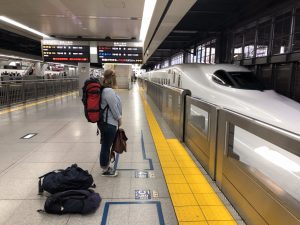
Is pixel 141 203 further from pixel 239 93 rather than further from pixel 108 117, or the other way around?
pixel 239 93

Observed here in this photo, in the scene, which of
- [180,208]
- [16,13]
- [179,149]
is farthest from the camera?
[16,13]

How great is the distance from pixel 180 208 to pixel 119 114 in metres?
1.40

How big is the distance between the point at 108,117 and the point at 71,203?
3.94 feet

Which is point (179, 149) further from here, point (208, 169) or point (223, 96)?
point (223, 96)

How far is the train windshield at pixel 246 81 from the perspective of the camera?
6.82 meters

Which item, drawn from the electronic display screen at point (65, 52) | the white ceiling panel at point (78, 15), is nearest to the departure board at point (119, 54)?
the electronic display screen at point (65, 52)

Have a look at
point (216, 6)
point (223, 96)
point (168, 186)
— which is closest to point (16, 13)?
point (216, 6)

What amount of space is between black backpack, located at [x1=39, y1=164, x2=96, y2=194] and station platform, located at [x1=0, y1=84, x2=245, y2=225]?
0.19 m

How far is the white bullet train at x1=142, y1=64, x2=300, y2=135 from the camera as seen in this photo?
4.46 meters

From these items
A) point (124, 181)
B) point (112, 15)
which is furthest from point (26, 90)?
point (124, 181)

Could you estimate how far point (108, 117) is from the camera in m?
3.52

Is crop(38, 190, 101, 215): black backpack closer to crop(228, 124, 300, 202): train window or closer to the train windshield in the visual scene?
crop(228, 124, 300, 202): train window

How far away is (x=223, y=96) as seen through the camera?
A: 6.18 metres

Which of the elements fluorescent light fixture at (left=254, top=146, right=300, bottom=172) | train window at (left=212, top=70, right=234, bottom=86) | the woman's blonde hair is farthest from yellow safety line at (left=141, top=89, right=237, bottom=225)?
train window at (left=212, top=70, right=234, bottom=86)
